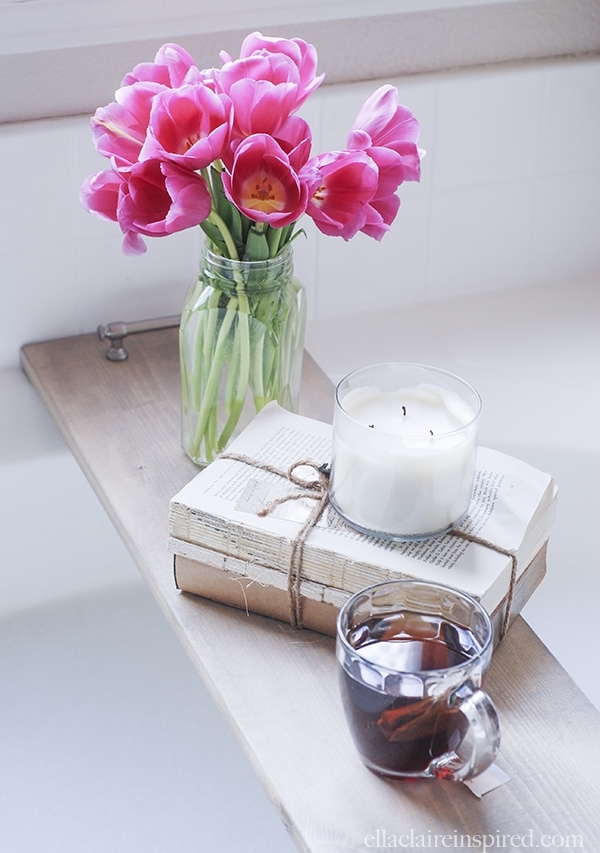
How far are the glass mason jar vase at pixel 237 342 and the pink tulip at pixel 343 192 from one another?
6 centimetres

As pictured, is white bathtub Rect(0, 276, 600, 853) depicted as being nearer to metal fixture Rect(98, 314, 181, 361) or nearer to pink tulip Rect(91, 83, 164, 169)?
metal fixture Rect(98, 314, 181, 361)

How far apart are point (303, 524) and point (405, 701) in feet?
0.61

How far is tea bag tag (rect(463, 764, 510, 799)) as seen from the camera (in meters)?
0.69

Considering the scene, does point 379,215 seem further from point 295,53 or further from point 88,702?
point 88,702

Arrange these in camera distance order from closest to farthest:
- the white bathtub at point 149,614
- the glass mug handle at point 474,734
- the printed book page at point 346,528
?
the glass mug handle at point 474,734 → the printed book page at point 346,528 → the white bathtub at point 149,614

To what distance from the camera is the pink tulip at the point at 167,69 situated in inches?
33.6

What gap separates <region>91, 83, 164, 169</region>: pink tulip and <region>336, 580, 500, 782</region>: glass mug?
15.4 inches

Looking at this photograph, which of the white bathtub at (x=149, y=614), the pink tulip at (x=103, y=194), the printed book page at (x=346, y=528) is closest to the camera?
the printed book page at (x=346, y=528)

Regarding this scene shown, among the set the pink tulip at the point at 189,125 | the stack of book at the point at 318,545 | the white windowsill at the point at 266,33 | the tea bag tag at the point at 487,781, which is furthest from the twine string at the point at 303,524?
the white windowsill at the point at 266,33

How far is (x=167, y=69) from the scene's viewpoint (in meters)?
0.86

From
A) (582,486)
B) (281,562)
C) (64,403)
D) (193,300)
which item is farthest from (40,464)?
(582,486)

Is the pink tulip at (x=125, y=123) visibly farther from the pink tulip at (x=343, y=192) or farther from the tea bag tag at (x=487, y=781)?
the tea bag tag at (x=487, y=781)

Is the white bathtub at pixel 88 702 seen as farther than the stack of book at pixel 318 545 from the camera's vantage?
Yes

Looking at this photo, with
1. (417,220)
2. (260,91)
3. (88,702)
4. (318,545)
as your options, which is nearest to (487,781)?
(318,545)
